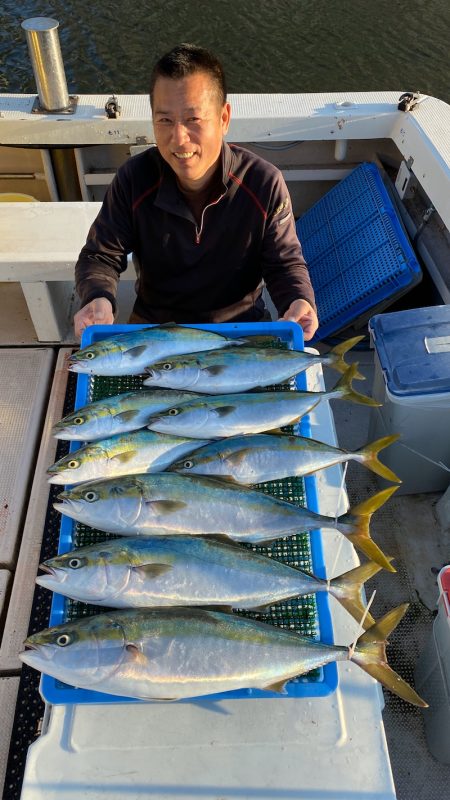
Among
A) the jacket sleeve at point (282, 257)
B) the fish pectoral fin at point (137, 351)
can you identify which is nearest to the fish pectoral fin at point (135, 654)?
the fish pectoral fin at point (137, 351)

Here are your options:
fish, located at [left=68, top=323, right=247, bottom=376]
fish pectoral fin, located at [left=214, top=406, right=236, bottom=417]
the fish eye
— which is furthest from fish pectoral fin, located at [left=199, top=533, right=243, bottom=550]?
fish, located at [left=68, top=323, right=247, bottom=376]

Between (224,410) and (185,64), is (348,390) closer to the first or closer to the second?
(224,410)

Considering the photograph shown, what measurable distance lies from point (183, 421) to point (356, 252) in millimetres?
2535

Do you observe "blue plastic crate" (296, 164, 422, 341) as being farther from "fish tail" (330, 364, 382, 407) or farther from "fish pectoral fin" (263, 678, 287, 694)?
"fish pectoral fin" (263, 678, 287, 694)

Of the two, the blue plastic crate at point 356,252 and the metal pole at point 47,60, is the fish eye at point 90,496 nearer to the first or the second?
the blue plastic crate at point 356,252

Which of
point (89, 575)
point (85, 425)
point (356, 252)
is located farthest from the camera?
point (356, 252)

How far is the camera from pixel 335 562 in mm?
2031

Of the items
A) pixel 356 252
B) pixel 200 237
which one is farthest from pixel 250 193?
pixel 356 252

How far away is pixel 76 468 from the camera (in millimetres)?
1816

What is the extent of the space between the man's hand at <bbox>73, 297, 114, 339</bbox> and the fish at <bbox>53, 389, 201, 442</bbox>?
57 centimetres

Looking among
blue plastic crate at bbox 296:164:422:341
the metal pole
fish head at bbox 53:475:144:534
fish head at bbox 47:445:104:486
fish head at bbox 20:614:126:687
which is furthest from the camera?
blue plastic crate at bbox 296:164:422:341

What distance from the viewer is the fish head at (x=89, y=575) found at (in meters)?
1.56

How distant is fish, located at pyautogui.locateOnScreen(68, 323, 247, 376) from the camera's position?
6.95ft

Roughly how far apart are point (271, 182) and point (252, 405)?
49.1 inches
